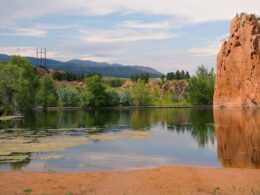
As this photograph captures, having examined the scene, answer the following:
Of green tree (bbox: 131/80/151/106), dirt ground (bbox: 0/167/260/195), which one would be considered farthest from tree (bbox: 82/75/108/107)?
dirt ground (bbox: 0/167/260/195)

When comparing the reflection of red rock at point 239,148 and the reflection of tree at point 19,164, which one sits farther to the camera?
the reflection of red rock at point 239,148

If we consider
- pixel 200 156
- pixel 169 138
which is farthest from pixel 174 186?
pixel 169 138

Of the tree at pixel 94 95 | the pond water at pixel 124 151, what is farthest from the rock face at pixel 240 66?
the pond water at pixel 124 151

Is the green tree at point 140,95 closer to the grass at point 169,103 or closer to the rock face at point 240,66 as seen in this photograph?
the grass at point 169,103

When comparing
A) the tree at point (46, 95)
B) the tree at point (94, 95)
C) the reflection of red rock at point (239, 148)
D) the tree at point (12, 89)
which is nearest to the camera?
the reflection of red rock at point (239, 148)

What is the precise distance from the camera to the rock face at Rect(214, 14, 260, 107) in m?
106

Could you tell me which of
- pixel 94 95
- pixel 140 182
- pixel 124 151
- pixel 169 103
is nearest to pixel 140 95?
pixel 169 103

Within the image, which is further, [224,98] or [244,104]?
[224,98]

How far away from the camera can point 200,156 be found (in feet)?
91.0

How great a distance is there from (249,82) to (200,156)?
83285 mm

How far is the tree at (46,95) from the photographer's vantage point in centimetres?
11606

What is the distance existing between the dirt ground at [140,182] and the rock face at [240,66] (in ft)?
285

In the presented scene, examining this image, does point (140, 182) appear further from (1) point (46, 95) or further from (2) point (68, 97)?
(2) point (68, 97)

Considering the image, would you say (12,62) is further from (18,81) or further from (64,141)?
(64,141)
